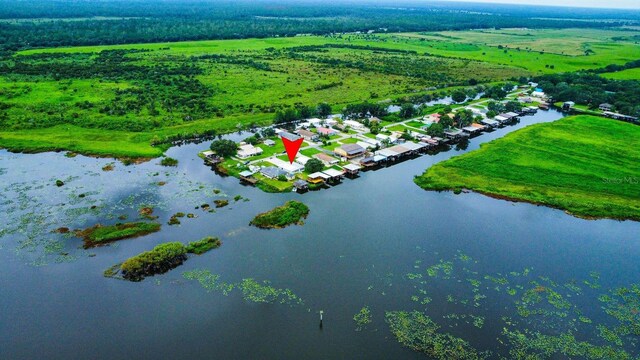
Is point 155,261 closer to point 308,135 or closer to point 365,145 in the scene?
point 308,135

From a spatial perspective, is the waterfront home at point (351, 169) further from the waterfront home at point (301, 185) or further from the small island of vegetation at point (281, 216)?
the small island of vegetation at point (281, 216)

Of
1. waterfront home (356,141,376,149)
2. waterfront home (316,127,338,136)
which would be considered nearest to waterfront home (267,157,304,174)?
waterfront home (356,141,376,149)

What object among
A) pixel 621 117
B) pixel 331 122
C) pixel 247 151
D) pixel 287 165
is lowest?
pixel 287 165

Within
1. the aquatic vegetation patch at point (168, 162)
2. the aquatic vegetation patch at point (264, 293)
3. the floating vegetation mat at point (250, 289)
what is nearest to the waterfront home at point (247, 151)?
the aquatic vegetation patch at point (168, 162)

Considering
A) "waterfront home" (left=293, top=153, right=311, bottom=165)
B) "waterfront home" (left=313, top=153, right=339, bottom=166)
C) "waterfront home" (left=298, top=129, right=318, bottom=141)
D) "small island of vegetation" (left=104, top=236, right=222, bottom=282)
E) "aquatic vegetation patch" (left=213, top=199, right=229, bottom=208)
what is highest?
"waterfront home" (left=298, top=129, right=318, bottom=141)

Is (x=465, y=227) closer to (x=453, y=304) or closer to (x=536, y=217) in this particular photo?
(x=536, y=217)

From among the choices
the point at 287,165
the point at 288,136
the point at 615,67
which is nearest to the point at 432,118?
the point at 288,136

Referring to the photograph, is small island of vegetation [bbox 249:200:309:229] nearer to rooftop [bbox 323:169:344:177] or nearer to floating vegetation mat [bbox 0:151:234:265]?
floating vegetation mat [bbox 0:151:234:265]
